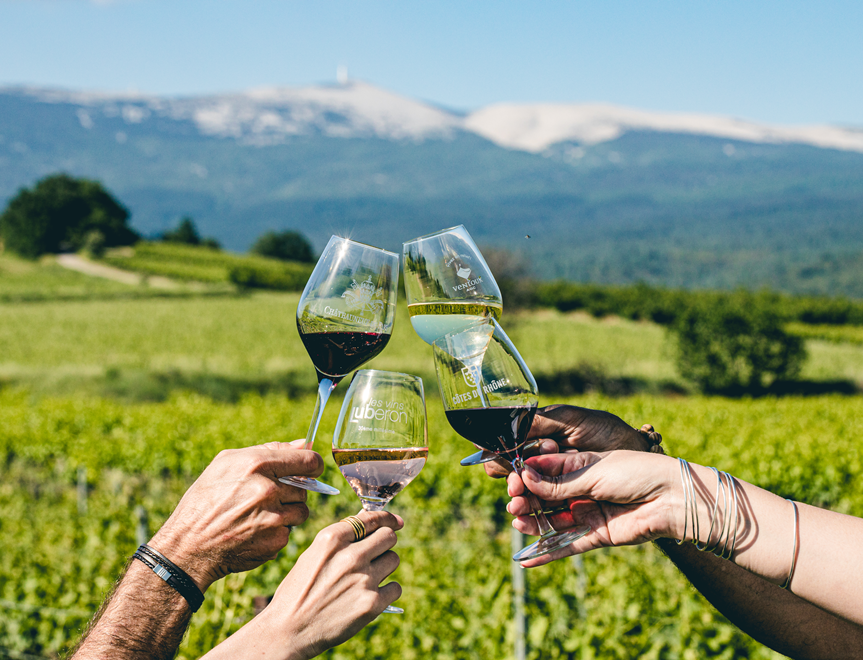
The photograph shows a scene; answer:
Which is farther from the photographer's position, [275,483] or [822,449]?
[822,449]

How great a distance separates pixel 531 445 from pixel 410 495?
6544 millimetres

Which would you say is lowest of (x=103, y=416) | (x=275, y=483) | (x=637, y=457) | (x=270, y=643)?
(x=103, y=416)

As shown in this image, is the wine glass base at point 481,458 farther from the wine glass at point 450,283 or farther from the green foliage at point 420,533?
the green foliage at point 420,533

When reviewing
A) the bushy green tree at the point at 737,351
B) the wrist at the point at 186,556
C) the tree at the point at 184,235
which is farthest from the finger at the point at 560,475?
the tree at the point at 184,235

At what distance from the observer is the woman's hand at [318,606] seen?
1.39 meters

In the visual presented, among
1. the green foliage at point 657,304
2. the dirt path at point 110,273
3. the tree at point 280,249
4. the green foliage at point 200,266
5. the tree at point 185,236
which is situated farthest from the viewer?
the tree at point 280,249

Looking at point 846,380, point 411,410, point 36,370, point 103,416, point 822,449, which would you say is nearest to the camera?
point 411,410

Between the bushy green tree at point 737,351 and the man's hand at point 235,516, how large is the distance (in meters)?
31.4

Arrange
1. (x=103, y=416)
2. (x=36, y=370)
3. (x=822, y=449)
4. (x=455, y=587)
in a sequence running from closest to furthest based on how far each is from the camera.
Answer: (x=455, y=587) < (x=822, y=449) < (x=103, y=416) < (x=36, y=370)

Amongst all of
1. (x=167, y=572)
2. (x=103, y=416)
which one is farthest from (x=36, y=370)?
(x=167, y=572)

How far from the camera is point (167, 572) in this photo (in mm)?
1614

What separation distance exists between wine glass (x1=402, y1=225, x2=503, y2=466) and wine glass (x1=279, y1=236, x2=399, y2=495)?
69 millimetres

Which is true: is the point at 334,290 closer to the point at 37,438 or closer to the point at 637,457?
the point at 637,457

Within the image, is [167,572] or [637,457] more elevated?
[637,457]
